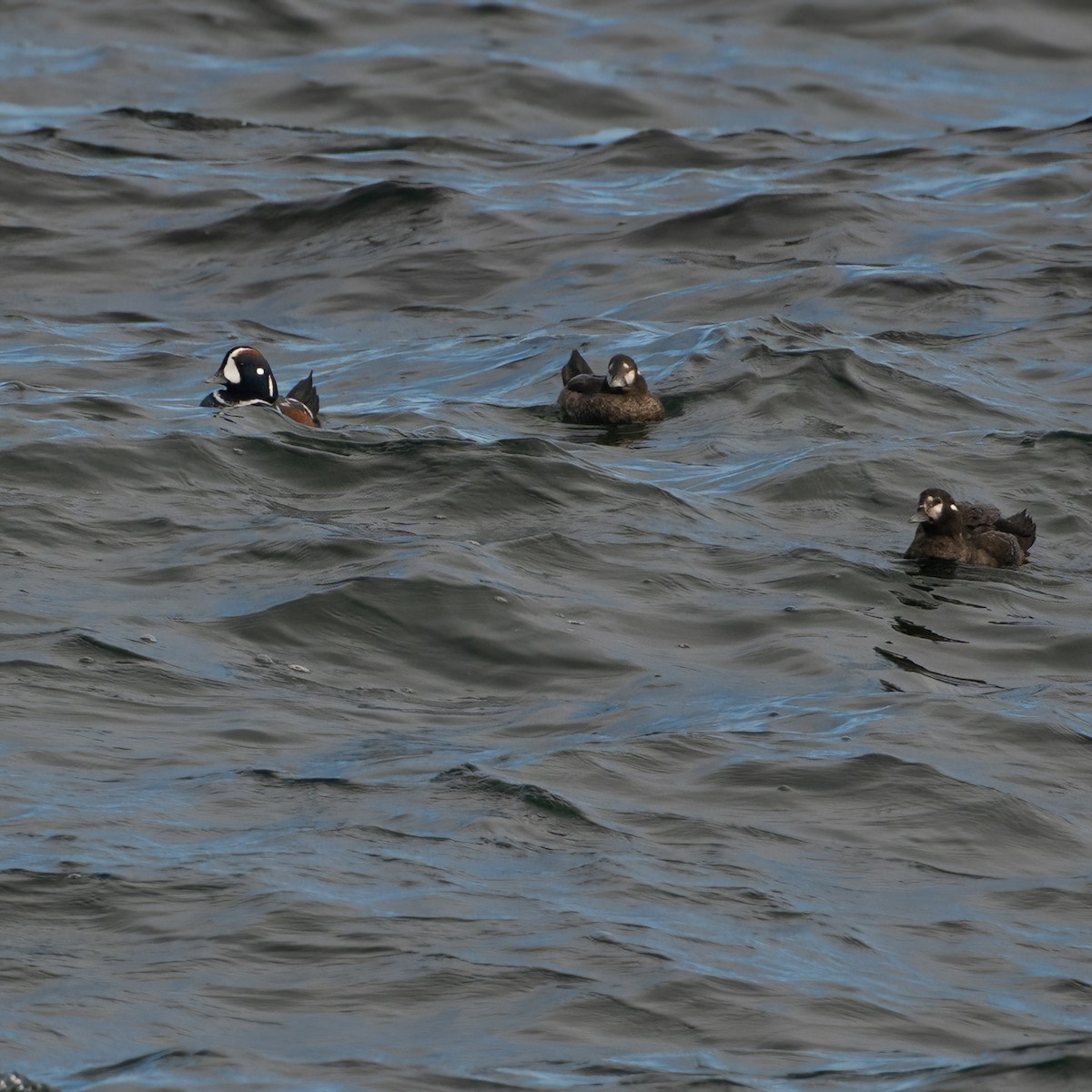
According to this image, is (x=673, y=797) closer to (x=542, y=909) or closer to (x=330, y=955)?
(x=542, y=909)

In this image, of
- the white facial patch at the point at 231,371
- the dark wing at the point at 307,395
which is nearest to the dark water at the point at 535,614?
→ the dark wing at the point at 307,395

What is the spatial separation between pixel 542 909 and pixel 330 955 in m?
0.78

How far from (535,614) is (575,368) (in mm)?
5857

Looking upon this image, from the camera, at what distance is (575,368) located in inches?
622

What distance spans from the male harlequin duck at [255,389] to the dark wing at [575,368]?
196 cm

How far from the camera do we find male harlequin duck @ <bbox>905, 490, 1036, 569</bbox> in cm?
1170

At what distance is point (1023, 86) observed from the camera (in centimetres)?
2747

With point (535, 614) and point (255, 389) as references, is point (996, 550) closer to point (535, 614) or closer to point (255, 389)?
point (535, 614)

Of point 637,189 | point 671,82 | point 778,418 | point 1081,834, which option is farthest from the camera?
point 671,82

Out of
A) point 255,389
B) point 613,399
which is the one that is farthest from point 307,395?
point 613,399

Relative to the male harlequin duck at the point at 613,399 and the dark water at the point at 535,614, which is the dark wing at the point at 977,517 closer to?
the dark water at the point at 535,614

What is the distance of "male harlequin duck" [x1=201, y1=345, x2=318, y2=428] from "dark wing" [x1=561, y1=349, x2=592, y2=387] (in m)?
1.96

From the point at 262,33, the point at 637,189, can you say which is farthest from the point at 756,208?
the point at 262,33

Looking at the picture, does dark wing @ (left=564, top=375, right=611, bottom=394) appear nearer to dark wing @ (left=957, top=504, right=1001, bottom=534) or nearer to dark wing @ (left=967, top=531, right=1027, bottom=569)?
dark wing @ (left=957, top=504, right=1001, bottom=534)
